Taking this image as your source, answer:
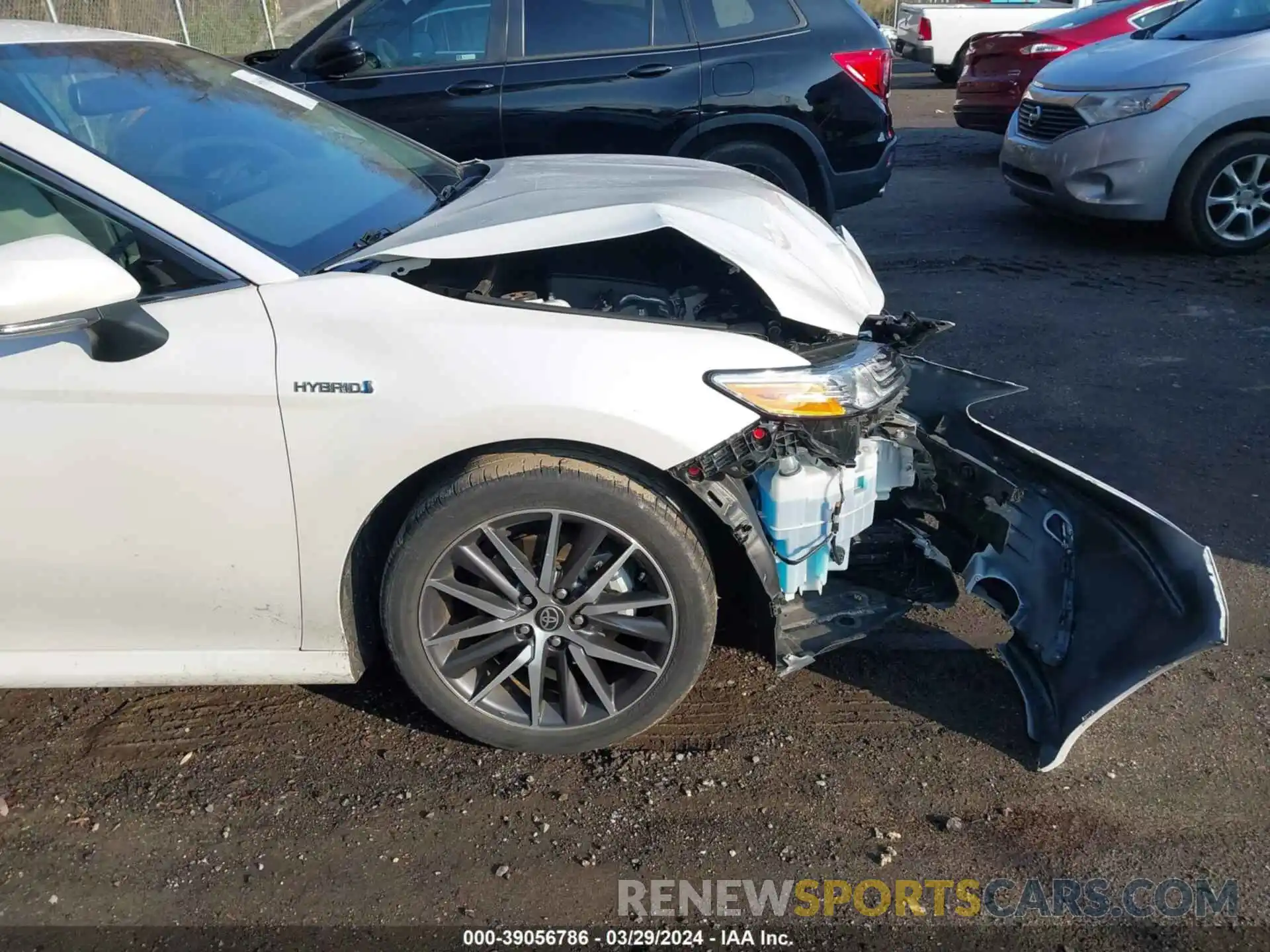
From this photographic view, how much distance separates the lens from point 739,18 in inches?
258

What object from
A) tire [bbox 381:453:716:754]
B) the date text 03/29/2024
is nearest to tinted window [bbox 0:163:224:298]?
tire [bbox 381:453:716:754]

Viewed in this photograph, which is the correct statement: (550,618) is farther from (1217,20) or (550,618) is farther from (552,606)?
(1217,20)

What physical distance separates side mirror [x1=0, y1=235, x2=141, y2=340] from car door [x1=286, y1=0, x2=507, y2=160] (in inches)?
171

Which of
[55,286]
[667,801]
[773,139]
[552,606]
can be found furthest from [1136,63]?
[55,286]

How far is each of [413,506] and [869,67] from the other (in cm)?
508

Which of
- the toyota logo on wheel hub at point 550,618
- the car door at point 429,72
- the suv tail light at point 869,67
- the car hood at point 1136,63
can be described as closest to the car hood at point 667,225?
the toyota logo on wheel hub at point 550,618

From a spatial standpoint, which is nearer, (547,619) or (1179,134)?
(547,619)

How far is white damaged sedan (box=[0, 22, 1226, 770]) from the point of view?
255cm

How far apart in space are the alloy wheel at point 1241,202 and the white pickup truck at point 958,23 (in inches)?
381

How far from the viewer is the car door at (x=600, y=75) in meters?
6.44

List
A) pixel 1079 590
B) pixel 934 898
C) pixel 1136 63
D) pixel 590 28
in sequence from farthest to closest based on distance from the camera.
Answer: pixel 1136 63 → pixel 590 28 → pixel 1079 590 → pixel 934 898

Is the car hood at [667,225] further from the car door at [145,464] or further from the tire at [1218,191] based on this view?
the tire at [1218,191]

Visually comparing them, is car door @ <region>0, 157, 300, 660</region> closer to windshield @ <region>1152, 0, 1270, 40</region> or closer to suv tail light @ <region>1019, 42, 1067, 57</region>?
windshield @ <region>1152, 0, 1270, 40</region>

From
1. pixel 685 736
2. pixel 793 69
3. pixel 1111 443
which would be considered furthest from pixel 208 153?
pixel 793 69
